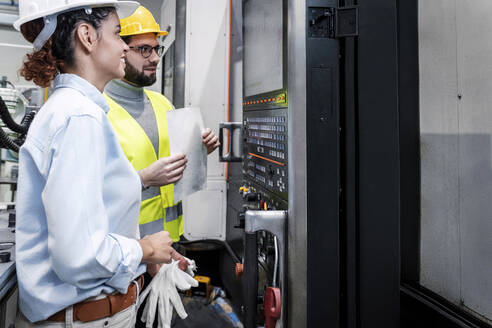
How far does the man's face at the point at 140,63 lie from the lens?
1965 mm

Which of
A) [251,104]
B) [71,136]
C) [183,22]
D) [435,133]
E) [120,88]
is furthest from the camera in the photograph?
[183,22]

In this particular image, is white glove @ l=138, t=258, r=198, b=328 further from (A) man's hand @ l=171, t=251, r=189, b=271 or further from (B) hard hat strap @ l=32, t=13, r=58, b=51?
(B) hard hat strap @ l=32, t=13, r=58, b=51

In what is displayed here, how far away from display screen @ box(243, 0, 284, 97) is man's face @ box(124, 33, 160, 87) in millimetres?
586

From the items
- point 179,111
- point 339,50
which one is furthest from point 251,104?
point 339,50

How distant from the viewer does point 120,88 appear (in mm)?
1959

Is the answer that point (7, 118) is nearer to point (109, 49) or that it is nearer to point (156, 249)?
point (109, 49)

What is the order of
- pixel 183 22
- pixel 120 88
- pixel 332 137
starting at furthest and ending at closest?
pixel 183 22, pixel 120 88, pixel 332 137

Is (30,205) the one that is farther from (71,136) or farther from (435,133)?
(435,133)

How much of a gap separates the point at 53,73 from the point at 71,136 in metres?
0.37

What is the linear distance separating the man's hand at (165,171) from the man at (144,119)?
14cm

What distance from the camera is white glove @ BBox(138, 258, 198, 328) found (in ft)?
4.24

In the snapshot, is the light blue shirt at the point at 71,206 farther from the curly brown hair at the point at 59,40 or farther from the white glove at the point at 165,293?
the white glove at the point at 165,293

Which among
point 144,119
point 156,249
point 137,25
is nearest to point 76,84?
point 156,249

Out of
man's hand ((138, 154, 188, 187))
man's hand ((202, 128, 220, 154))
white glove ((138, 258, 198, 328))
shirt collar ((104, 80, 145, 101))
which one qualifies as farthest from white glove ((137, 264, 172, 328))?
shirt collar ((104, 80, 145, 101))
